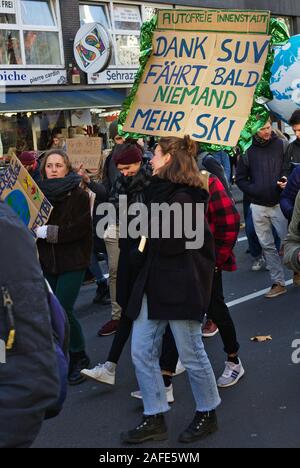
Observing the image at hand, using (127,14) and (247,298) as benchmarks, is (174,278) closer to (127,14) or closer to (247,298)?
(247,298)

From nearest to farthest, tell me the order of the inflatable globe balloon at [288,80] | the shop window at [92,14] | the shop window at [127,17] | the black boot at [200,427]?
1. the black boot at [200,427]
2. the inflatable globe balloon at [288,80]
3. the shop window at [92,14]
4. the shop window at [127,17]

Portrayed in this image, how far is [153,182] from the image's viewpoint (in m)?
3.56

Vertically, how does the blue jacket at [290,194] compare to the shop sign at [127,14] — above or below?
below

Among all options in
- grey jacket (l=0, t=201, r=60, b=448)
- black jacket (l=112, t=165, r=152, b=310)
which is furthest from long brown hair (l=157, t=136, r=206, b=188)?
grey jacket (l=0, t=201, r=60, b=448)

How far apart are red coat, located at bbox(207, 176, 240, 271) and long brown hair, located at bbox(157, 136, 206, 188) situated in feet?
1.76

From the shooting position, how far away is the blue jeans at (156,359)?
11.5ft

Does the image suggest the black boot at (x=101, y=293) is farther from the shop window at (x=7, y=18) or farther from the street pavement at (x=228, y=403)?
the shop window at (x=7, y=18)

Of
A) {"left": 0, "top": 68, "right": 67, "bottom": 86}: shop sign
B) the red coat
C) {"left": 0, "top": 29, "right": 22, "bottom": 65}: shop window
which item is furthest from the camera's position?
{"left": 0, "top": 29, "right": 22, "bottom": 65}: shop window

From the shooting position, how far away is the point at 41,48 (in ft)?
54.2

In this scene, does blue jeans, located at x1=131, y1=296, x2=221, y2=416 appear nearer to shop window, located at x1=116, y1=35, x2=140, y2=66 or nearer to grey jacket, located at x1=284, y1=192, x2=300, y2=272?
grey jacket, located at x1=284, y1=192, x2=300, y2=272

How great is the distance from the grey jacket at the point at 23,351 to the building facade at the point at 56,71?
13417 millimetres

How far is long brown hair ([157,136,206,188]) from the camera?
3.46m

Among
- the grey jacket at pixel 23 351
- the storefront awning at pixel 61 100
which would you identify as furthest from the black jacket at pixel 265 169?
the storefront awning at pixel 61 100

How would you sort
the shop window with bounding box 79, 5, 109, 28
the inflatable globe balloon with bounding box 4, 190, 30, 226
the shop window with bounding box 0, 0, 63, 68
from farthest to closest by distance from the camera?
the shop window with bounding box 79, 5, 109, 28
the shop window with bounding box 0, 0, 63, 68
the inflatable globe balloon with bounding box 4, 190, 30, 226
